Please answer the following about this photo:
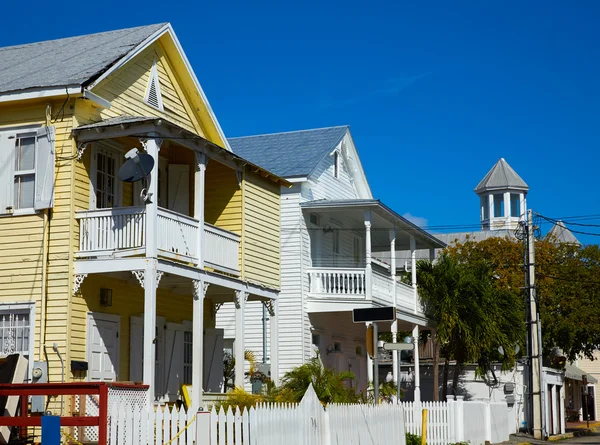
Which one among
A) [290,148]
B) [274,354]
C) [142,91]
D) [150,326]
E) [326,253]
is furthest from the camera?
[290,148]

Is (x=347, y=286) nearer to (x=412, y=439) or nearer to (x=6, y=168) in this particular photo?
(x=412, y=439)

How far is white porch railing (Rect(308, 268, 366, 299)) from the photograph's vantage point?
98.7 feet

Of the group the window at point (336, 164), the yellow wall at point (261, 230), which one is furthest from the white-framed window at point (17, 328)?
the window at point (336, 164)

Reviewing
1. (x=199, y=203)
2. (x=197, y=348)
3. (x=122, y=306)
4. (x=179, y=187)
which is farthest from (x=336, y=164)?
(x=197, y=348)

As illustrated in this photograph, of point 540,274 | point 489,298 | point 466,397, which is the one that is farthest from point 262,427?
point 540,274

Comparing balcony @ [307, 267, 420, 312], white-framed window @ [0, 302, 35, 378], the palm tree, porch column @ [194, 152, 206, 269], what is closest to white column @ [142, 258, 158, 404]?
porch column @ [194, 152, 206, 269]

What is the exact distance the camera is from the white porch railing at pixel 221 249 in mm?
21641

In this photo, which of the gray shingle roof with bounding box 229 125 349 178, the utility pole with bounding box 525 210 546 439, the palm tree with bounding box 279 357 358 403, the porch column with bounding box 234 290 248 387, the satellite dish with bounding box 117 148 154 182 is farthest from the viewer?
the gray shingle roof with bounding box 229 125 349 178

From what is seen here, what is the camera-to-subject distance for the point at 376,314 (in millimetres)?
17047

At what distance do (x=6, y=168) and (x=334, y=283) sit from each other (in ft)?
43.2

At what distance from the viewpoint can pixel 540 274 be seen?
46.8 metres

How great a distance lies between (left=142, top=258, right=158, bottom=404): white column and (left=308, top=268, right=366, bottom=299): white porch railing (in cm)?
1183

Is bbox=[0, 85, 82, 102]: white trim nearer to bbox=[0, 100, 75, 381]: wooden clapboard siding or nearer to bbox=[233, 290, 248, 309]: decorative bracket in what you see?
bbox=[0, 100, 75, 381]: wooden clapboard siding

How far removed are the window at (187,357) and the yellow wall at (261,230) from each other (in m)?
2.17
